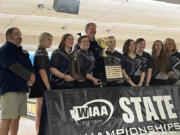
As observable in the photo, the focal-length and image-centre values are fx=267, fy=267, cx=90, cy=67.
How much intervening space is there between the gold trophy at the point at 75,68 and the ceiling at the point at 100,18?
14.9 feet

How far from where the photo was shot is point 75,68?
366 centimetres

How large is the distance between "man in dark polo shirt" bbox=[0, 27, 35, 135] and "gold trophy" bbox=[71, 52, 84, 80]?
58cm

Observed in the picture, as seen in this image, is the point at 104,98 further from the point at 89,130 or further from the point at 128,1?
the point at 128,1

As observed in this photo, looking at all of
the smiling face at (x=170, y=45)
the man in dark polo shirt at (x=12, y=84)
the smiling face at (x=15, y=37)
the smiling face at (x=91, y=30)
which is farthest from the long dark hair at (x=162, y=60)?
the smiling face at (x=15, y=37)

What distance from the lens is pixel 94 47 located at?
4.04 meters

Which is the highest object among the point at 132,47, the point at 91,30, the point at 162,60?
the point at 91,30

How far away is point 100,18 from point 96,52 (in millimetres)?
5829

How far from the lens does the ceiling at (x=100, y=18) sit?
8.17m

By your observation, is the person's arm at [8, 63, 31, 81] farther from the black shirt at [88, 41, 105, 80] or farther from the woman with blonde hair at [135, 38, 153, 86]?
the woman with blonde hair at [135, 38, 153, 86]

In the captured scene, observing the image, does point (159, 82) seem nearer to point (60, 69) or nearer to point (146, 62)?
point (146, 62)

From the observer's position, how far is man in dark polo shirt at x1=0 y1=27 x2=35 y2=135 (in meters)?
3.13

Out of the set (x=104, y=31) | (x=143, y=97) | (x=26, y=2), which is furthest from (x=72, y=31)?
(x=143, y=97)

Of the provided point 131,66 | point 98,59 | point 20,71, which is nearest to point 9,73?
point 20,71

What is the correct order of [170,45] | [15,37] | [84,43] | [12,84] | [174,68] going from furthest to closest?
[170,45], [174,68], [84,43], [15,37], [12,84]
